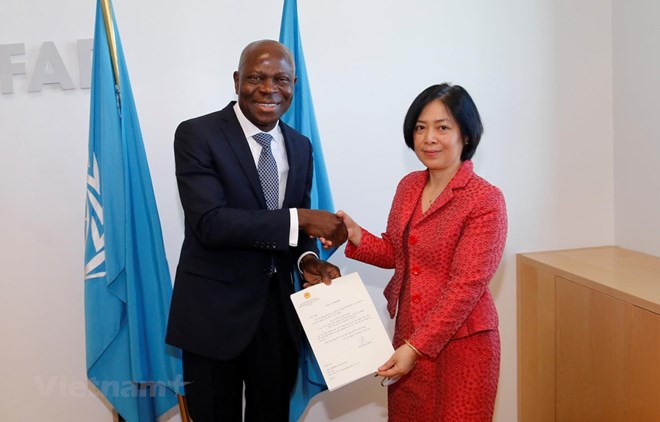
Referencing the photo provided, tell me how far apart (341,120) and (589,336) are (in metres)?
1.45

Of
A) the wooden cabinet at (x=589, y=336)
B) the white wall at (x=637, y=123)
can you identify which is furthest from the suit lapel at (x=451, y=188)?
the white wall at (x=637, y=123)

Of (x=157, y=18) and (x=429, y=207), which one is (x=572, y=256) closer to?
(x=429, y=207)

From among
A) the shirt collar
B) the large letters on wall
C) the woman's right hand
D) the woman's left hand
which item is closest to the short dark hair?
the woman's right hand

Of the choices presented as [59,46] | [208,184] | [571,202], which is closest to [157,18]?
[59,46]

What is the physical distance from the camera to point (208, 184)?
1493 mm

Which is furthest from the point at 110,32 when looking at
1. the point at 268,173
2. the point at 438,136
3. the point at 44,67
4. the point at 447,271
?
the point at 447,271

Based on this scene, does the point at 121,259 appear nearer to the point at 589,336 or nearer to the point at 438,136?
the point at 438,136

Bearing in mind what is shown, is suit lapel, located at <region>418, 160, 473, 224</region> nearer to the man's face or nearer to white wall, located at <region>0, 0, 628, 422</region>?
the man's face

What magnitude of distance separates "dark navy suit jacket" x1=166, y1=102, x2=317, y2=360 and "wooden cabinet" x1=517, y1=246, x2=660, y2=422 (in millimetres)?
1297

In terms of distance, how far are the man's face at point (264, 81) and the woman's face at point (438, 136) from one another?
1.43 feet

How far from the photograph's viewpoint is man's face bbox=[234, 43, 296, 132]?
153cm

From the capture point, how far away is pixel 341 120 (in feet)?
8.20

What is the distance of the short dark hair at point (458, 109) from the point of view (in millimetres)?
1513

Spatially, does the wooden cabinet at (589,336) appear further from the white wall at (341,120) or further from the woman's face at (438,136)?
the woman's face at (438,136)
